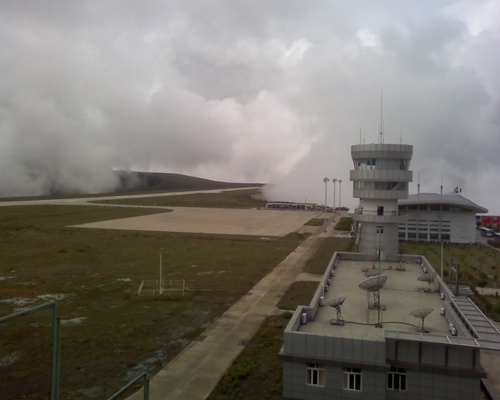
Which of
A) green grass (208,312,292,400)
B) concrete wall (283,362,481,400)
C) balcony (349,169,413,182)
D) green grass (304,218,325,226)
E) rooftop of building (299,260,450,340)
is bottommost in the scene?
green grass (208,312,292,400)

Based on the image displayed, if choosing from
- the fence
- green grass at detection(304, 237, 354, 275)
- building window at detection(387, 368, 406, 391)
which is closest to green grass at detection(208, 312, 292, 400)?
building window at detection(387, 368, 406, 391)

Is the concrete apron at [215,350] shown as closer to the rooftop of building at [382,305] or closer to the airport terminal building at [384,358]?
the airport terminal building at [384,358]

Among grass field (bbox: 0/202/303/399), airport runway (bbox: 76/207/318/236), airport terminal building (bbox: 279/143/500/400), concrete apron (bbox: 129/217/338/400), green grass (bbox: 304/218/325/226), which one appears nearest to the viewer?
airport terminal building (bbox: 279/143/500/400)

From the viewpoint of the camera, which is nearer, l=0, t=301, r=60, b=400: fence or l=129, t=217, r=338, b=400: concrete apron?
l=0, t=301, r=60, b=400: fence

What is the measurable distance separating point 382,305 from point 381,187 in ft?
60.4

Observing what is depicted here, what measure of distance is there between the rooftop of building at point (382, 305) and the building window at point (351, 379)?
1359mm

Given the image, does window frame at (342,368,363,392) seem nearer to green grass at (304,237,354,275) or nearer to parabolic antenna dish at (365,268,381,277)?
parabolic antenna dish at (365,268,381,277)

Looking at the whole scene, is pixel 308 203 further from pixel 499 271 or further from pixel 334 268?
pixel 334 268

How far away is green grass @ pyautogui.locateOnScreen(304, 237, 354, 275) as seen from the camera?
164 feet

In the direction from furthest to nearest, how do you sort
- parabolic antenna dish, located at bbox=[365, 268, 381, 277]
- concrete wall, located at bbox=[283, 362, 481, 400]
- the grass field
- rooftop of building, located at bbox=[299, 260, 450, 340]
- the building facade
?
the building facade
parabolic antenna dish, located at bbox=[365, 268, 381, 277]
the grass field
rooftop of building, located at bbox=[299, 260, 450, 340]
concrete wall, located at bbox=[283, 362, 481, 400]

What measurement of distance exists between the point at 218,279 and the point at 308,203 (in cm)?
10670

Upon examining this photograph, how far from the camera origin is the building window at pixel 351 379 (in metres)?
17.9

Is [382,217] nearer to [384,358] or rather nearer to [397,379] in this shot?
[397,379]

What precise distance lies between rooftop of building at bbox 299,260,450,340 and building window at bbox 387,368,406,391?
55.3 inches
